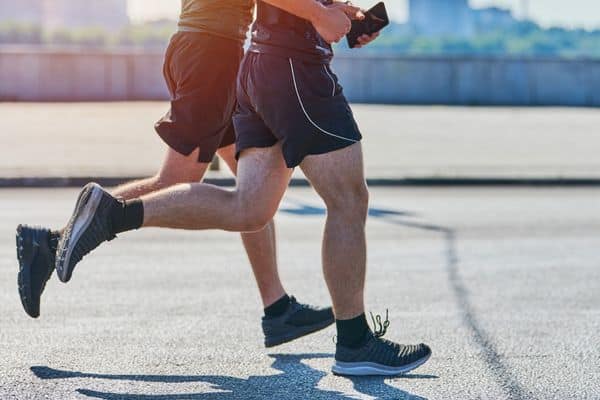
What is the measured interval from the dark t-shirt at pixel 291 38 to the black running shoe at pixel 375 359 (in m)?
1.04

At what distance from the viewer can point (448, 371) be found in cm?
494

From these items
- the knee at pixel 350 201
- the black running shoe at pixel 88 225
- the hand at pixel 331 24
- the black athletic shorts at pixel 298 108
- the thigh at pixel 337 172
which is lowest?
the black running shoe at pixel 88 225

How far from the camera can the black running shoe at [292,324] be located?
5.29 metres

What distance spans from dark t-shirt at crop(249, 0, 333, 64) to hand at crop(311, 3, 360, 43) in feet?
0.30

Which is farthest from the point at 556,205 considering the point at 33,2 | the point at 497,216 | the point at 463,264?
the point at 33,2

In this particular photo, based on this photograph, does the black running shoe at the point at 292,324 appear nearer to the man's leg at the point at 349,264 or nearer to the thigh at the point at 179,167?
the man's leg at the point at 349,264

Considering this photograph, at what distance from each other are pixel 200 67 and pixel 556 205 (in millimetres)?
7354

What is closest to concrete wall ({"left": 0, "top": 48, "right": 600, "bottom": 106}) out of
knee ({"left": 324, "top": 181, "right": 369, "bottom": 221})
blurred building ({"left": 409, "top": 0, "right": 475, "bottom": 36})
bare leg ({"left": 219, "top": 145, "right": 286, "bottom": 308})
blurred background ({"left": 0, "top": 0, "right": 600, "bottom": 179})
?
blurred background ({"left": 0, "top": 0, "right": 600, "bottom": 179})

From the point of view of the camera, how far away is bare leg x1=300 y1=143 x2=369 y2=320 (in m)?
4.57

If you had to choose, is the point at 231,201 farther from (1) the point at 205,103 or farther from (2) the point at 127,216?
(1) the point at 205,103

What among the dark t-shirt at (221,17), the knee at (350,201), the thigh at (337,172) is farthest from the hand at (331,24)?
the dark t-shirt at (221,17)

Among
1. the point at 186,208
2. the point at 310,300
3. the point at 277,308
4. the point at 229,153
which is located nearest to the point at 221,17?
the point at 229,153

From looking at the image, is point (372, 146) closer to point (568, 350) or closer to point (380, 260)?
point (380, 260)

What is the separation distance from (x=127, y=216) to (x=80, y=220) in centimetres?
18
